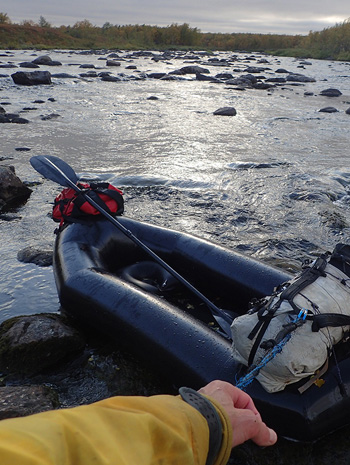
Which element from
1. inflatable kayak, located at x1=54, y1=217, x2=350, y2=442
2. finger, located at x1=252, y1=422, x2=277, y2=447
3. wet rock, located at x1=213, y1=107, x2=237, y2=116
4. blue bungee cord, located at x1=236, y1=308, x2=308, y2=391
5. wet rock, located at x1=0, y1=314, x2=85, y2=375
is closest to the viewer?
finger, located at x1=252, y1=422, x2=277, y2=447

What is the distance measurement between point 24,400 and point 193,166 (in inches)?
237

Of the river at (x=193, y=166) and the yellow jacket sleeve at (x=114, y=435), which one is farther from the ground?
the yellow jacket sleeve at (x=114, y=435)

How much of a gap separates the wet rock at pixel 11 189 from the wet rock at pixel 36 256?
1636 mm

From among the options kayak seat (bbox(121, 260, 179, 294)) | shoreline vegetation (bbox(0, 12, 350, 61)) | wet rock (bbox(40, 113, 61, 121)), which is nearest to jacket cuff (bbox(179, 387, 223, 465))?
kayak seat (bbox(121, 260, 179, 294))

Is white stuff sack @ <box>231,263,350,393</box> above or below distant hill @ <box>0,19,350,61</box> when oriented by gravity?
Answer: below

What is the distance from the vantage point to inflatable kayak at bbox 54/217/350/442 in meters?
2.33

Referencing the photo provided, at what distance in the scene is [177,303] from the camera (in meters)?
3.78

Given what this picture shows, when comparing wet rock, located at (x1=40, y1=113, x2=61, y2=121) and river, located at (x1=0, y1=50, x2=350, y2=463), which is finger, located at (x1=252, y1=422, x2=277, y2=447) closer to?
river, located at (x1=0, y1=50, x2=350, y2=463)

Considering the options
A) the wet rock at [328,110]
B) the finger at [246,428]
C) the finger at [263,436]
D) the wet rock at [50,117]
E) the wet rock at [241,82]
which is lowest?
the wet rock at [50,117]

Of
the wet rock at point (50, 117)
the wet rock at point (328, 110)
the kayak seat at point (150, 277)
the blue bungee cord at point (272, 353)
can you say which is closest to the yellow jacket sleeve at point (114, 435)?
the blue bungee cord at point (272, 353)

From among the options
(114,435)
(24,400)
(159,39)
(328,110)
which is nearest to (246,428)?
(114,435)

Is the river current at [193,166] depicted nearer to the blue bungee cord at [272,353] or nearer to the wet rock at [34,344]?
the wet rock at [34,344]

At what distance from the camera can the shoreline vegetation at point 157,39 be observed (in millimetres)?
44438

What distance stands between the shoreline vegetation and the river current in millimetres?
32294
